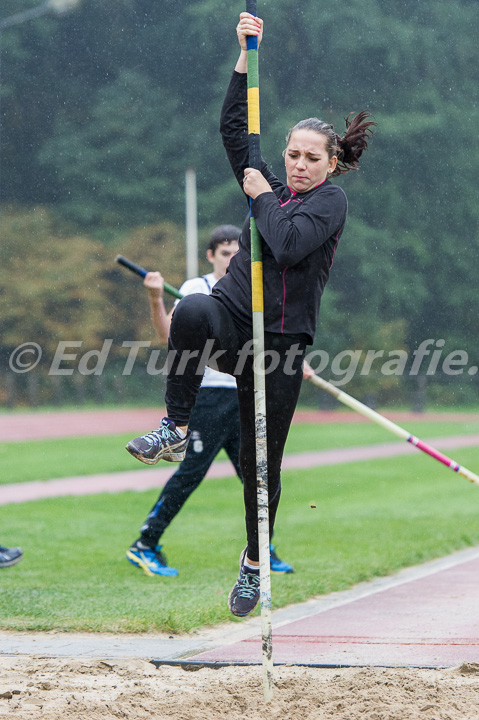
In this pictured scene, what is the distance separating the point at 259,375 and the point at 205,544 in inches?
181

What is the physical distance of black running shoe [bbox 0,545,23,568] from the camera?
6.31m

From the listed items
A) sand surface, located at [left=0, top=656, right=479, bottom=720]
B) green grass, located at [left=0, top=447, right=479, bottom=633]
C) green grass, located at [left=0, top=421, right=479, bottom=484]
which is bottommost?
green grass, located at [left=0, top=421, right=479, bottom=484]

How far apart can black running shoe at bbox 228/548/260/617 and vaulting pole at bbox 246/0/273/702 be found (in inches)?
14.4

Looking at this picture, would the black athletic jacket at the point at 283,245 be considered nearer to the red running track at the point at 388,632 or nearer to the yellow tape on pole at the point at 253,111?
the yellow tape on pole at the point at 253,111

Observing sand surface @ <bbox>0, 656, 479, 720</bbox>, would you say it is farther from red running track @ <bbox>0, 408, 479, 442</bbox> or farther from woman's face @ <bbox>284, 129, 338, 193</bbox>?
red running track @ <bbox>0, 408, 479, 442</bbox>

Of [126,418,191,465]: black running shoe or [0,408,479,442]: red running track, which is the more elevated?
[126,418,191,465]: black running shoe

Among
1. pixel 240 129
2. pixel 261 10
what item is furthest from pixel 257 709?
pixel 261 10

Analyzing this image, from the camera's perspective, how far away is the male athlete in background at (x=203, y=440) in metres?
6.61

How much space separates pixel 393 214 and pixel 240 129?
32.1 metres

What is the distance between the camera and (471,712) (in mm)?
3641

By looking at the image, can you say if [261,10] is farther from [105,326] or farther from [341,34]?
[105,326]

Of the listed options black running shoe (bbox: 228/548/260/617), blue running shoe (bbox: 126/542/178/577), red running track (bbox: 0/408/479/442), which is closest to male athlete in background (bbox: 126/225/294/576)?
blue running shoe (bbox: 126/542/178/577)

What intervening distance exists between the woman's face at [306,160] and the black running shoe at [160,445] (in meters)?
1.14

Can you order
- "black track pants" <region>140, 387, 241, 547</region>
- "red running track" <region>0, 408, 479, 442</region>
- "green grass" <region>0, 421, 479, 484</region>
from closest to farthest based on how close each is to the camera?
"black track pants" <region>140, 387, 241, 547</region> → "green grass" <region>0, 421, 479, 484</region> → "red running track" <region>0, 408, 479, 442</region>
